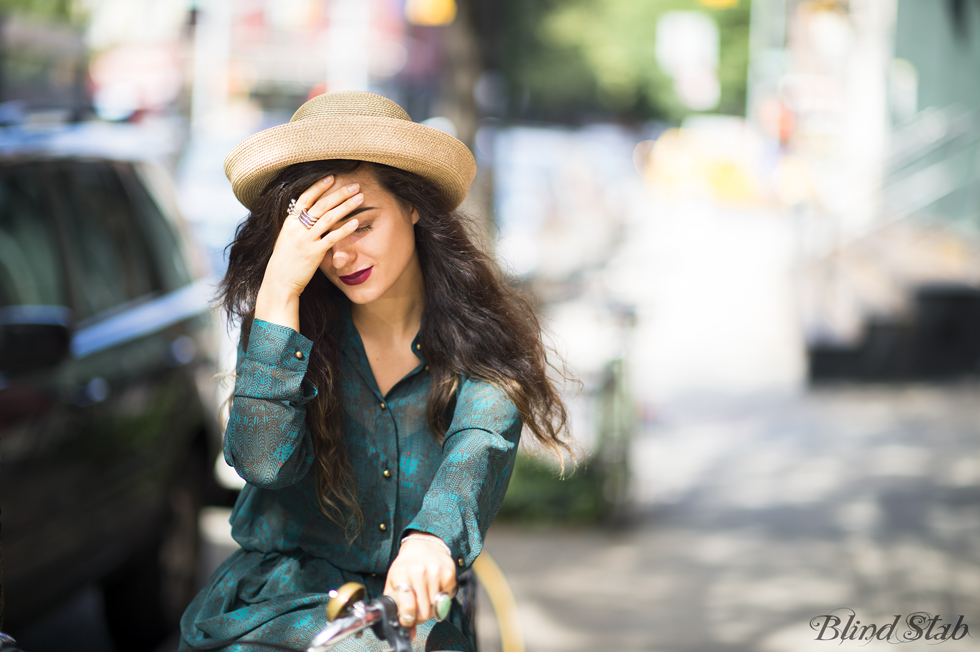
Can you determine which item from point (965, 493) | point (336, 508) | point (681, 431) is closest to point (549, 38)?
point (681, 431)

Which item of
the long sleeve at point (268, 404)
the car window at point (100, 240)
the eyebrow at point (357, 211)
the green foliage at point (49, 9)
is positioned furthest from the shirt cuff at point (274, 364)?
→ the green foliage at point (49, 9)

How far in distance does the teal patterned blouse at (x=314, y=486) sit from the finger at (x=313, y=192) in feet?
0.76

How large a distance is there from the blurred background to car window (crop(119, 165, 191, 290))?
0.33 ft

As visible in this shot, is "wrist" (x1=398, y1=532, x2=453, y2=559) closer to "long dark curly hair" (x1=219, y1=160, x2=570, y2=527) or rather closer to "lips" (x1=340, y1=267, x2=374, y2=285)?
"long dark curly hair" (x1=219, y1=160, x2=570, y2=527)

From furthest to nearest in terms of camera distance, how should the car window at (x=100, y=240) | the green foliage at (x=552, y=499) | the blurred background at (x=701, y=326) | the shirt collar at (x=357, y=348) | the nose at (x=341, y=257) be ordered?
the green foliage at (x=552, y=499) < the blurred background at (x=701, y=326) < the car window at (x=100, y=240) < the shirt collar at (x=357, y=348) < the nose at (x=341, y=257)

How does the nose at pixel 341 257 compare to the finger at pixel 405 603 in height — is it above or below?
above

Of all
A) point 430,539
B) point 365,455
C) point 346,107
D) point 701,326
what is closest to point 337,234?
point 346,107

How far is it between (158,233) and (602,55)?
30.6 m

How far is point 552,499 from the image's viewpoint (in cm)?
607

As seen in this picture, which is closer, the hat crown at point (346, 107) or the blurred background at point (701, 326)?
the hat crown at point (346, 107)

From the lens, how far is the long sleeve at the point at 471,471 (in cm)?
171

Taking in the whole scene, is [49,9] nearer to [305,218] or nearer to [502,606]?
[502,606]

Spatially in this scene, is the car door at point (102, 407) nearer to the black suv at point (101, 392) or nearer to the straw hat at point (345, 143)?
the black suv at point (101, 392)

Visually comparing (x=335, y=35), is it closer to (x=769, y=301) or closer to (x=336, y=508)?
(x=769, y=301)
